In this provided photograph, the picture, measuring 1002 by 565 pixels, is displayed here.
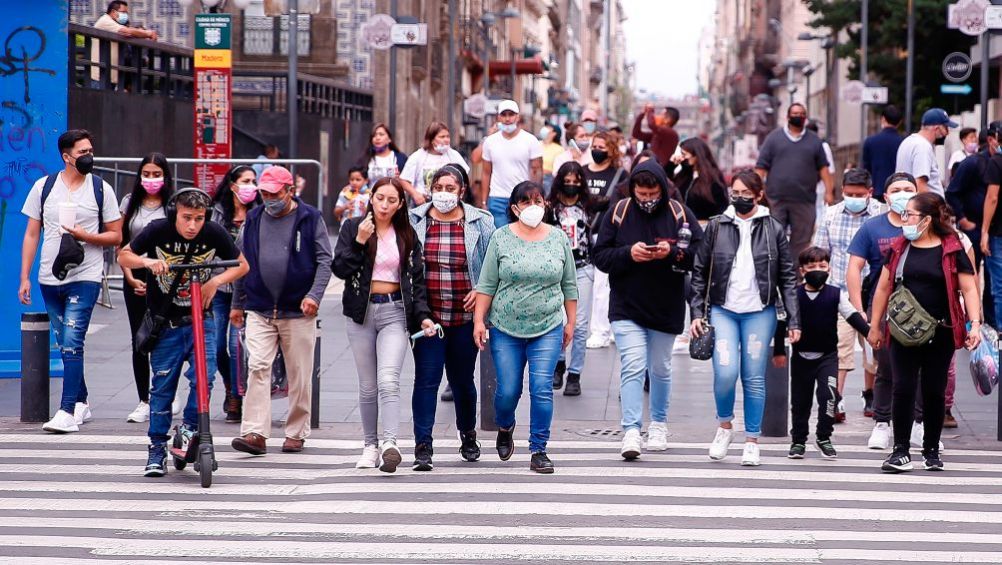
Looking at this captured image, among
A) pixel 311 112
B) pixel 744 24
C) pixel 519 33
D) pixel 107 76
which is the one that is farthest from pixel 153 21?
pixel 744 24

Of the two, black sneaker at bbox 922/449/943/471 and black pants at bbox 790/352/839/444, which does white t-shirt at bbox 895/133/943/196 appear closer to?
black pants at bbox 790/352/839/444

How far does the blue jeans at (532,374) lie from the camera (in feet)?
32.4

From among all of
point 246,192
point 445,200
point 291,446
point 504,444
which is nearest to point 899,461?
point 504,444

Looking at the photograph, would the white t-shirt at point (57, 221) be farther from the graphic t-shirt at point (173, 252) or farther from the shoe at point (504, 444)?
the shoe at point (504, 444)

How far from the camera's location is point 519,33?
3511 inches

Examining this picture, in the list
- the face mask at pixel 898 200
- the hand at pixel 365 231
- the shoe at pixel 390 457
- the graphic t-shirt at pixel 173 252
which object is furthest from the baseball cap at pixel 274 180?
the face mask at pixel 898 200

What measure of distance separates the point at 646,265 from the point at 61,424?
151 inches

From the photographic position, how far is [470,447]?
33.5ft

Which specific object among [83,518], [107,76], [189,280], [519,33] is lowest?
[83,518]

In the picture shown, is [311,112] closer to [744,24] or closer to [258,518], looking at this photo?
[258,518]

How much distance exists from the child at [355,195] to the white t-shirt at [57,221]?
7.29 metres

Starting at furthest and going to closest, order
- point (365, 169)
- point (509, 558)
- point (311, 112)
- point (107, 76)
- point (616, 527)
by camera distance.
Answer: point (311, 112)
point (107, 76)
point (365, 169)
point (616, 527)
point (509, 558)

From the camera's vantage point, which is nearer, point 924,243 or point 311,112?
point 924,243

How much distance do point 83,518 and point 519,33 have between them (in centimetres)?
8202
